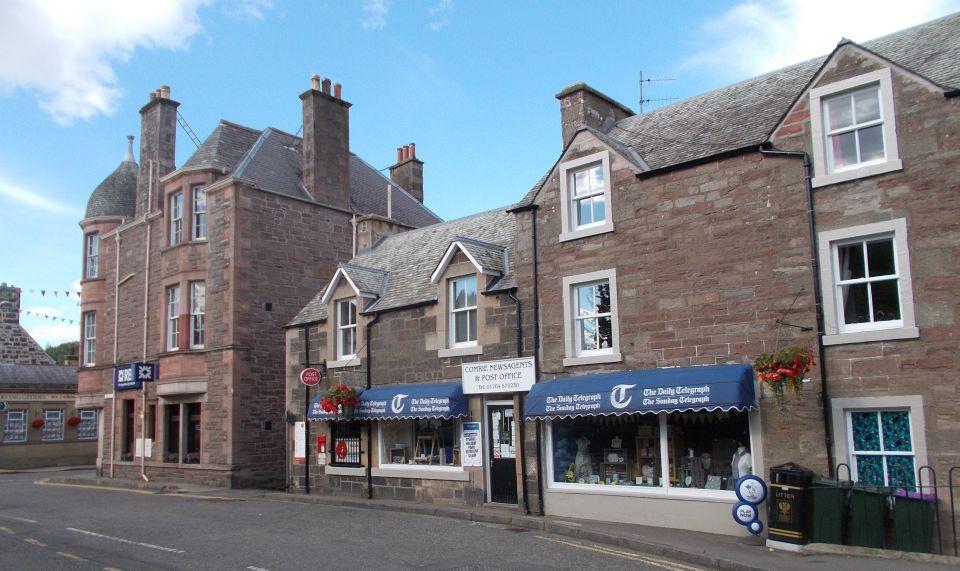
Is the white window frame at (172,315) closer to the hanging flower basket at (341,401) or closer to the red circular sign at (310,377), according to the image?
the red circular sign at (310,377)

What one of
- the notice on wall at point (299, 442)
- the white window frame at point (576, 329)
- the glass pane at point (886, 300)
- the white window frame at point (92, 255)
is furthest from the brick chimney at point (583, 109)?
the white window frame at point (92, 255)

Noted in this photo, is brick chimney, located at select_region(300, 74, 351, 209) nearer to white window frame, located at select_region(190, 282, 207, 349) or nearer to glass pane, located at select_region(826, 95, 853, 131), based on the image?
white window frame, located at select_region(190, 282, 207, 349)

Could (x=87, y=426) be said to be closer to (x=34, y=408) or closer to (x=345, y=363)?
(x=34, y=408)

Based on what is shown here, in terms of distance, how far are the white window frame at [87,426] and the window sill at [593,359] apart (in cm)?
3145

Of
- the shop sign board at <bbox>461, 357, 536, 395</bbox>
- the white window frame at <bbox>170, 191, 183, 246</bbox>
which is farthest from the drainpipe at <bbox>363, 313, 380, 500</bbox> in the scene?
the white window frame at <bbox>170, 191, 183, 246</bbox>

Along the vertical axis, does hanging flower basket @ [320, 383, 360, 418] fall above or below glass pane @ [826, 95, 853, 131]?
below

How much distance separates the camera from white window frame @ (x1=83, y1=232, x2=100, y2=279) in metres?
32.0

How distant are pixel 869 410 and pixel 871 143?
14.1 feet

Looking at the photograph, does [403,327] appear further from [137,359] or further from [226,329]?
[137,359]

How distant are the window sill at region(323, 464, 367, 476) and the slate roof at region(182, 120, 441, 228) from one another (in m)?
9.66

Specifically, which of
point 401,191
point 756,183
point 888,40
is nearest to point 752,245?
point 756,183

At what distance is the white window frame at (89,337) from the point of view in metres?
31.5

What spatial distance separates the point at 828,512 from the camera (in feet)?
38.5

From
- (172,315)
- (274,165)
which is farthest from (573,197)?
(172,315)
